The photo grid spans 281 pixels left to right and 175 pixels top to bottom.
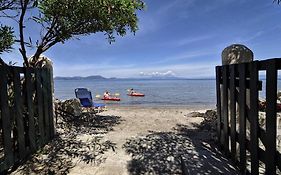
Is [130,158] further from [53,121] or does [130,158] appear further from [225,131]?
[53,121]

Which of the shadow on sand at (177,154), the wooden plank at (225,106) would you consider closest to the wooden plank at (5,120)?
the shadow on sand at (177,154)

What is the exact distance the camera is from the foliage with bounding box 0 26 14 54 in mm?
5898

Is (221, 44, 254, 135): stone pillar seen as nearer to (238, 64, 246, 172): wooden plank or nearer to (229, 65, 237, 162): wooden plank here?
(229, 65, 237, 162): wooden plank

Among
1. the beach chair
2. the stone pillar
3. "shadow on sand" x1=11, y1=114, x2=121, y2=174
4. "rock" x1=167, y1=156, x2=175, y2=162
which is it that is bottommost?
"rock" x1=167, y1=156, x2=175, y2=162

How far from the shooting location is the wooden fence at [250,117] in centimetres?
349

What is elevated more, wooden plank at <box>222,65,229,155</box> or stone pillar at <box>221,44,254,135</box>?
stone pillar at <box>221,44,254,135</box>

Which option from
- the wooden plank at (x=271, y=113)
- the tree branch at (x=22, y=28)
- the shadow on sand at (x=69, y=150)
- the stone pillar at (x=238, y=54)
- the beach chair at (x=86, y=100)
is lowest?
the shadow on sand at (x=69, y=150)

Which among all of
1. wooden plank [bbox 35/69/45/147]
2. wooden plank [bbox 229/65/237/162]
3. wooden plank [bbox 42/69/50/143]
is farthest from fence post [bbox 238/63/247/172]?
wooden plank [bbox 42/69/50/143]

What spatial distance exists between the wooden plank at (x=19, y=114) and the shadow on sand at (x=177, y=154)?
2.23 m

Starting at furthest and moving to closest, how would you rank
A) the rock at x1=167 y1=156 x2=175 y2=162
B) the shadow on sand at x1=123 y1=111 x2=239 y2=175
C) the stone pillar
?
the stone pillar → the rock at x1=167 y1=156 x2=175 y2=162 → the shadow on sand at x1=123 y1=111 x2=239 y2=175

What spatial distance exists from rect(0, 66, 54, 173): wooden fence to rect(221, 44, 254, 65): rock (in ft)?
16.2

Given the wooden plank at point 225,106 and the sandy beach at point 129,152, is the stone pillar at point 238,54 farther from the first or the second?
the sandy beach at point 129,152

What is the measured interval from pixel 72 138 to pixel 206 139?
12.4 feet

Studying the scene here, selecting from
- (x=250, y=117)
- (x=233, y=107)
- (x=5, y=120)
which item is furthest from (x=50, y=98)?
(x=250, y=117)
